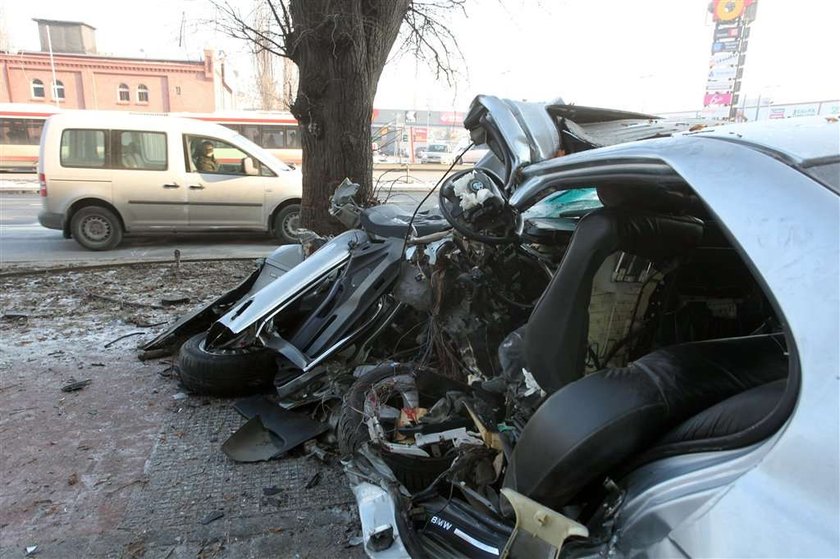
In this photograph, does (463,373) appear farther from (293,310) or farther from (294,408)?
(293,310)

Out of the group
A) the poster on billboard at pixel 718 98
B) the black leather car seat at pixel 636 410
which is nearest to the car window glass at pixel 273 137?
the black leather car seat at pixel 636 410

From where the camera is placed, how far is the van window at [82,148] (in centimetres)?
930

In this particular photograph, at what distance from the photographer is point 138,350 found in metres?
4.51

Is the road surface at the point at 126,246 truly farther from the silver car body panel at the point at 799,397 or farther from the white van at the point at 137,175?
the silver car body panel at the point at 799,397

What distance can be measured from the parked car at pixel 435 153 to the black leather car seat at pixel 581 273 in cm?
2992

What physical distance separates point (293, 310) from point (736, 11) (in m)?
36.8

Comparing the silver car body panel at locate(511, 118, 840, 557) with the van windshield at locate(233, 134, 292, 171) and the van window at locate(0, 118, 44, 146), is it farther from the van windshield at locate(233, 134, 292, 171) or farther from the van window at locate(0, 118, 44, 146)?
the van window at locate(0, 118, 44, 146)

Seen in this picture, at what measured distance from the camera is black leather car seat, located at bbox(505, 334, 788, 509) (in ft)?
4.55

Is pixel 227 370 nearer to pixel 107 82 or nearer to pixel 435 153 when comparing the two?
pixel 435 153

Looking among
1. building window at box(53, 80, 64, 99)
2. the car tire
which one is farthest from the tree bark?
building window at box(53, 80, 64, 99)

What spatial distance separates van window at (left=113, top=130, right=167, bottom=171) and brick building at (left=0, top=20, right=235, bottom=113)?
34636 mm

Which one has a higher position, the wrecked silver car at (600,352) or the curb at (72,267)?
the wrecked silver car at (600,352)

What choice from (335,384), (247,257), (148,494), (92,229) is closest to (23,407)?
(148,494)

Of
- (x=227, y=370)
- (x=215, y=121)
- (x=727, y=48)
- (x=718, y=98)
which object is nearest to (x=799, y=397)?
(x=227, y=370)
